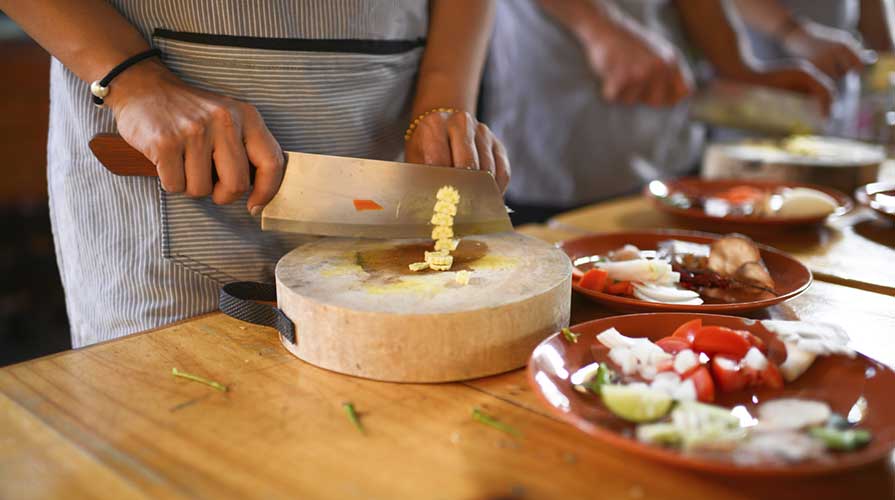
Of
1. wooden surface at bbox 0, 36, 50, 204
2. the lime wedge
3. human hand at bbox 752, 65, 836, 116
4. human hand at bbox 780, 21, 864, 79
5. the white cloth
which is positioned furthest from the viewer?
wooden surface at bbox 0, 36, 50, 204

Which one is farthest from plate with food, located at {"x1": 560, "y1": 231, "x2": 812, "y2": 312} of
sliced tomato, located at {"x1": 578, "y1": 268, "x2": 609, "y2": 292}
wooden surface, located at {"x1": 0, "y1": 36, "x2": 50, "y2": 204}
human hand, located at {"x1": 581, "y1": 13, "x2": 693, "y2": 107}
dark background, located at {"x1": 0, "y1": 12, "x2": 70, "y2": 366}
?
wooden surface, located at {"x1": 0, "y1": 36, "x2": 50, "y2": 204}

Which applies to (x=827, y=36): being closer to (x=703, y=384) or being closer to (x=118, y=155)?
(x=703, y=384)

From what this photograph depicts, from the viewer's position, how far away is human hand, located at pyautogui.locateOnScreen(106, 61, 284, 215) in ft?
3.70

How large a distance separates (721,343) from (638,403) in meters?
0.20

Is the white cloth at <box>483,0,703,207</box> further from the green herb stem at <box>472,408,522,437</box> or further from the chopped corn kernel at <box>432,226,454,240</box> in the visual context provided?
the green herb stem at <box>472,408,522,437</box>

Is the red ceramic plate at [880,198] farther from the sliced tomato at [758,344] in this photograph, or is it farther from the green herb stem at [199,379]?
the green herb stem at [199,379]

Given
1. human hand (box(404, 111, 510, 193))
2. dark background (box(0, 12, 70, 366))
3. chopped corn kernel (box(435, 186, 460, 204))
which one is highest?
human hand (box(404, 111, 510, 193))

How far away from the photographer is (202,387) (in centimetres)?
100

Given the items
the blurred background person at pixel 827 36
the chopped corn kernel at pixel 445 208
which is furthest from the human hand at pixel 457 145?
the blurred background person at pixel 827 36

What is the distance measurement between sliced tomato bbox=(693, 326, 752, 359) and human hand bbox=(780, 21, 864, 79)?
2.37 metres

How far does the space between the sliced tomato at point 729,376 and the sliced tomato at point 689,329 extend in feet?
0.22

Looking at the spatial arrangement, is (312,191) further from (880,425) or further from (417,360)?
(880,425)

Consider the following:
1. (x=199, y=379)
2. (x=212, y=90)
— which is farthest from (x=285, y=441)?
(x=212, y=90)

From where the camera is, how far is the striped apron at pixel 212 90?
4.25 feet
